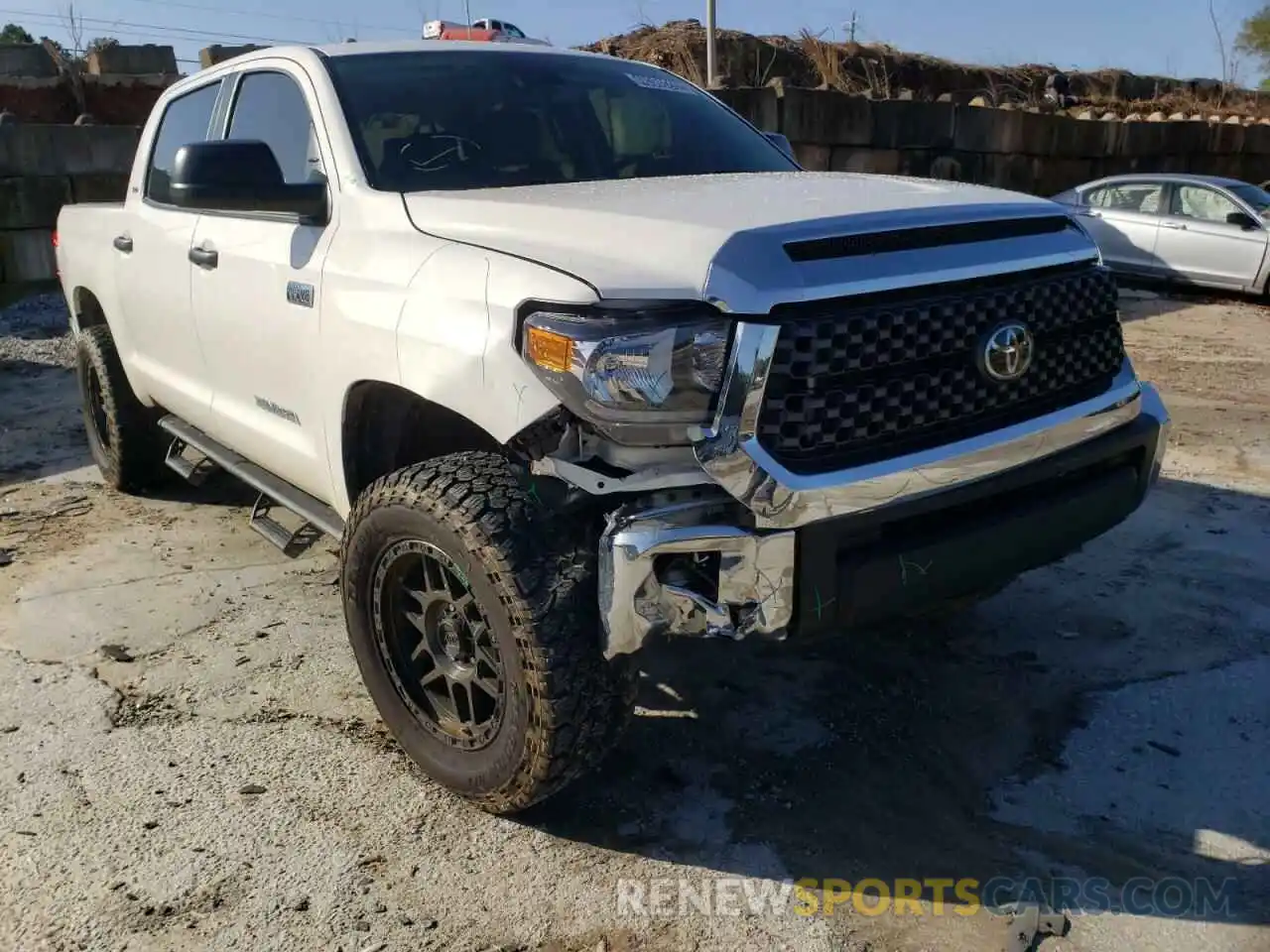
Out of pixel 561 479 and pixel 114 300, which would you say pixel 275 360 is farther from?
pixel 114 300

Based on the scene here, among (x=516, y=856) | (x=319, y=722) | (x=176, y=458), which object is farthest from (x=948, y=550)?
(x=176, y=458)

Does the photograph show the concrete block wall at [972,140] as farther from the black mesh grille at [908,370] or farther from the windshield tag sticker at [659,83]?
the black mesh grille at [908,370]

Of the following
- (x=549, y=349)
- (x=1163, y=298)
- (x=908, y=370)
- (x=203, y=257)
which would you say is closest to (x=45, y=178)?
(x=203, y=257)

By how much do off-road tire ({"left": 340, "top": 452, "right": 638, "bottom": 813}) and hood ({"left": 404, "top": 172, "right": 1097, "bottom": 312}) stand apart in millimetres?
541

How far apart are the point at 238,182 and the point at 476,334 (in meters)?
1.07

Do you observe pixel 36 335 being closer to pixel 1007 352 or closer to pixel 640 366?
pixel 640 366

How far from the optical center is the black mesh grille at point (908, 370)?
7.63ft

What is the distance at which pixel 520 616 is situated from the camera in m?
2.40

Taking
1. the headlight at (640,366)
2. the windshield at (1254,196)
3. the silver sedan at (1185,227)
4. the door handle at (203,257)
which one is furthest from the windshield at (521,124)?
the windshield at (1254,196)

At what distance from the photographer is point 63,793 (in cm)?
292

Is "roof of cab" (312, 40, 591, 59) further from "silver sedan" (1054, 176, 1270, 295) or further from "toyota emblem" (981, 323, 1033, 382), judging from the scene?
"silver sedan" (1054, 176, 1270, 295)

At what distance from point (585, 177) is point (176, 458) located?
2567 mm

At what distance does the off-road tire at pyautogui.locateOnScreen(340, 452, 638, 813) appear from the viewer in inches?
94.4

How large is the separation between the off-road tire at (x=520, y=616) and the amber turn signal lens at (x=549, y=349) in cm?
32
